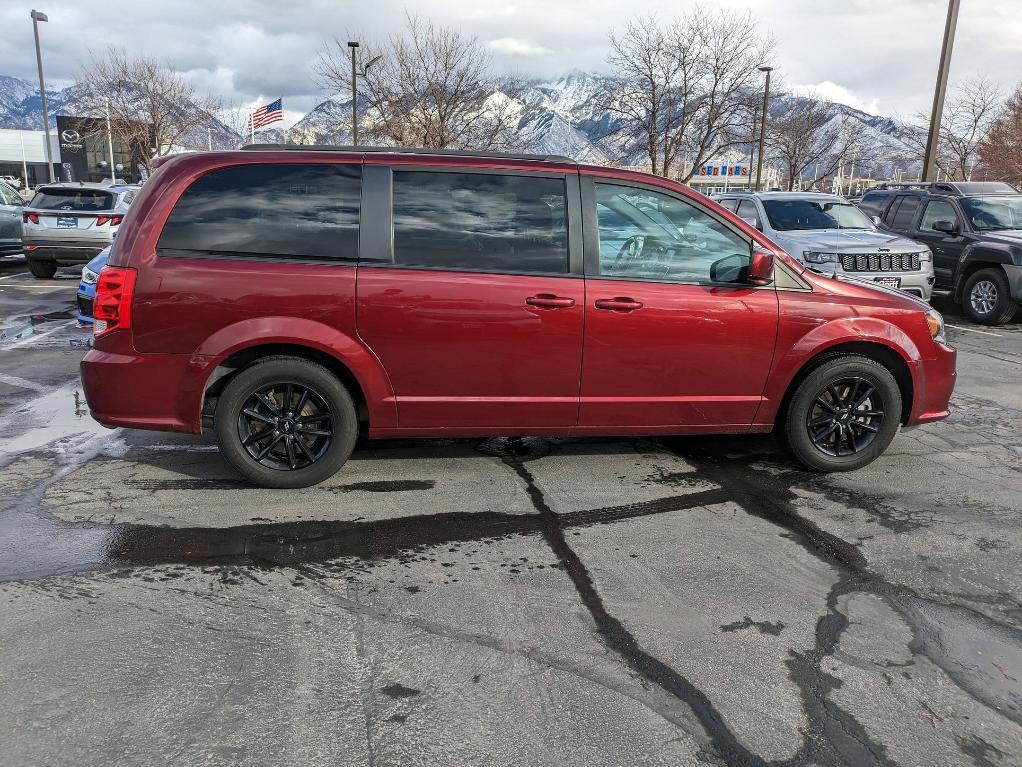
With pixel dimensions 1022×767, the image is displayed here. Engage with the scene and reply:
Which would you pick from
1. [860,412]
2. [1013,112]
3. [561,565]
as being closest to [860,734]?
[561,565]

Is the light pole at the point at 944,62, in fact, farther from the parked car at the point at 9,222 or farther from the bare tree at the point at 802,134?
the bare tree at the point at 802,134

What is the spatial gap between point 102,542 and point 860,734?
336 cm

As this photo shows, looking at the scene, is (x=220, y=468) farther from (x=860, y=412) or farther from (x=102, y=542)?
(x=860, y=412)

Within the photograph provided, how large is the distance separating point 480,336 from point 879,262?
7984 mm

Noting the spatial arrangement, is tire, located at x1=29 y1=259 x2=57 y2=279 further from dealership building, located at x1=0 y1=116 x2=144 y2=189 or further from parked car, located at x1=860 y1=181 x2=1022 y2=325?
dealership building, located at x1=0 y1=116 x2=144 y2=189

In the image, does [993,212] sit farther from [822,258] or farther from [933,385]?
[933,385]

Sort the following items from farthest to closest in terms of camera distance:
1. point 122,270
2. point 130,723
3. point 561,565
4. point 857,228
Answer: point 857,228, point 122,270, point 561,565, point 130,723

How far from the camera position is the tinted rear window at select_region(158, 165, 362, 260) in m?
4.19

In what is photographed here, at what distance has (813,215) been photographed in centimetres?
1167

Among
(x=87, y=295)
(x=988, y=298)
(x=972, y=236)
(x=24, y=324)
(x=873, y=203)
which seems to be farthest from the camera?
(x=873, y=203)

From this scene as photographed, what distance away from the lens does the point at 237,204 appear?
4.21 metres

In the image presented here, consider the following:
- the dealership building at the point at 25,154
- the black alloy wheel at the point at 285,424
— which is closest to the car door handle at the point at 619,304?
the black alloy wheel at the point at 285,424

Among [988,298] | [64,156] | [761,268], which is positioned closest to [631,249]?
[761,268]

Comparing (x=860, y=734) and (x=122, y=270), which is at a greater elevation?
(x=122, y=270)
